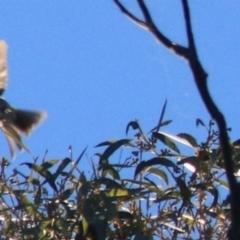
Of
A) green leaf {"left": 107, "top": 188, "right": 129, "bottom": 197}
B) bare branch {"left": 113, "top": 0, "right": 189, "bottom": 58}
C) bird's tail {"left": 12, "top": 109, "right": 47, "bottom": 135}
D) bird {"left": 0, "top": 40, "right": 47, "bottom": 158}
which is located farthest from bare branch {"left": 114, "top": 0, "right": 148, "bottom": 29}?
bird's tail {"left": 12, "top": 109, "right": 47, "bottom": 135}

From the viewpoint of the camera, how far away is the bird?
182 cm

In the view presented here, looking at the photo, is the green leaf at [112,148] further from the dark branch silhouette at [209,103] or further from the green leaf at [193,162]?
the dark branch silhouette at [209,103]

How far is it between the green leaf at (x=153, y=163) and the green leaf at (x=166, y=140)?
4 cm

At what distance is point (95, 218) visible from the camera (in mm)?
1196

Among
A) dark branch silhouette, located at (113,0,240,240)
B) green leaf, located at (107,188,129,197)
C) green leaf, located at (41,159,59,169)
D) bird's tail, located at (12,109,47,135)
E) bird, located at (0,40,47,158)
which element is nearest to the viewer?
dark branch silhouette, located at (113,0,240,240)

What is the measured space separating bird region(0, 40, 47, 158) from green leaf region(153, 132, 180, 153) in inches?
13.6

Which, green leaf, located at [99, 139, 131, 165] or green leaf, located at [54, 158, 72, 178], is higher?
green leaf, located at [99, 139, 131, 165]

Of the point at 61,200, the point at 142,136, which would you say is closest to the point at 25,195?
the point at 61,200

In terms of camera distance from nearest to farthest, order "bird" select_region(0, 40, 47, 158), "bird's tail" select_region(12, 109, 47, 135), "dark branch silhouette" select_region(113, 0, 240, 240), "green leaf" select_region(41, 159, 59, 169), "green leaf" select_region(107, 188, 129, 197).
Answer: "dark branch silhouette" select_region(113, 0, 240, 240) < "green leaf" select_region(107, 188, 129, 197) < "green leaf" select_region(41, 159, 59, 169) < "bird" select_region(0, 40, 47, 158) < "bird's tail" select_region(12, 109, 47, 135)

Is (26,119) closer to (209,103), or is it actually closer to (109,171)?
(109,171)

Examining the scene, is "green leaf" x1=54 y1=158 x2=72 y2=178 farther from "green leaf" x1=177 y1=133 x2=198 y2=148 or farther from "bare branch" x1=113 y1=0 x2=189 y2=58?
"bare branch" x1=113 y1=0 x2=189 y2=58

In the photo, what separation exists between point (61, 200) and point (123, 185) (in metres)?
0.12

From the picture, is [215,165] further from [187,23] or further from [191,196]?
[187,23]

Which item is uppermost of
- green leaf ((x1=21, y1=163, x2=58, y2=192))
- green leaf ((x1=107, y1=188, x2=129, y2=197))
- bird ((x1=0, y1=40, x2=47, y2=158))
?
bird ((x1=0, y1=40, x2=47, y2=158))
